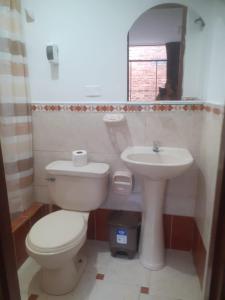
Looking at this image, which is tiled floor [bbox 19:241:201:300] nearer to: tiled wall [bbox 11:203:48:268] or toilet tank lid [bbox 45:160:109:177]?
tiled wall [bbox 11:203:48:268]

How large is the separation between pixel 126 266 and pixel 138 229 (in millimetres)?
290

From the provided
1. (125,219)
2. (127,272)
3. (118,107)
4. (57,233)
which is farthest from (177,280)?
(118,107)

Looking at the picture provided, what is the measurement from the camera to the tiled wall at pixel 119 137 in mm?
1701

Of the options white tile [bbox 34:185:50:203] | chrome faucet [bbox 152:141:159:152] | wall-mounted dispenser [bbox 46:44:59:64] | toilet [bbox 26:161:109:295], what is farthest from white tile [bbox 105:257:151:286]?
wall-mounted dispenser [bbox 46:44:59:64]

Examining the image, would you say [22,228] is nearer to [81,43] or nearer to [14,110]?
[14,110]

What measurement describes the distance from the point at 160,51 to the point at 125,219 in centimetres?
133

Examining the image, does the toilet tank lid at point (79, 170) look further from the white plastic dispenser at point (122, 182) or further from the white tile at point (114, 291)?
the white tile at point (114, 291)

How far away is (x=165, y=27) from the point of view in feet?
5.32

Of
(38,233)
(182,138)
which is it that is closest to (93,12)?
(182,138)

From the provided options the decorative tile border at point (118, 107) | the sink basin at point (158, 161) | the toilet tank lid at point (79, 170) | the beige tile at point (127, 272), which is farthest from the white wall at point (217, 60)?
the beige tile at point (127, 272)

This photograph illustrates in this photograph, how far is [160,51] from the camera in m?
1.65

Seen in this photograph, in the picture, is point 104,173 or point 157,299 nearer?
point 157,299

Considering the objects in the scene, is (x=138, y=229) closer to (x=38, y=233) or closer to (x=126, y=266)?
A: (x=126, y=266)

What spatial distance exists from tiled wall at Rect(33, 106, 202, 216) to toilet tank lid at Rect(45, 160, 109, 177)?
13 cm
